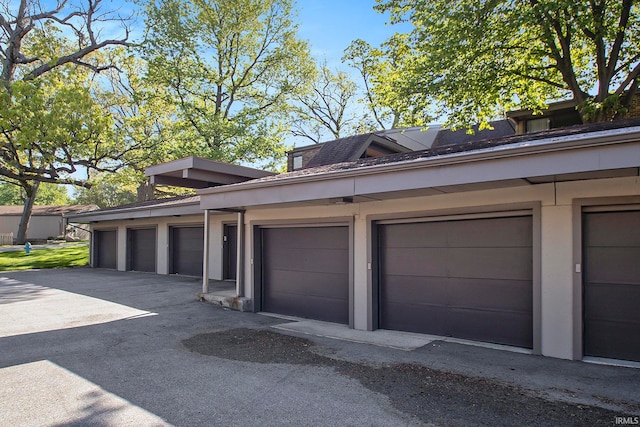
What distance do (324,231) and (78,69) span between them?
23.4 meters

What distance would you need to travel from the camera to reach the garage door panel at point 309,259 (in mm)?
7883

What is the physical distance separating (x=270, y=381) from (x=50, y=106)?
67.2ft

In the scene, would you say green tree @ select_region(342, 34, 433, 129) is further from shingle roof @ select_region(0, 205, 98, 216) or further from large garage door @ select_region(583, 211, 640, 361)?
shingle roof @ select_region(0, 205, 98, 216)

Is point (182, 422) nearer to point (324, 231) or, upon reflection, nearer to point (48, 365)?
point (48, 365)

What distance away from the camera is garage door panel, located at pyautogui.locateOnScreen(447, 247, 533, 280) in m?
5.89

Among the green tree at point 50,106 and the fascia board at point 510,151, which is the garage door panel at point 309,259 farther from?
the green tree at point 50,106

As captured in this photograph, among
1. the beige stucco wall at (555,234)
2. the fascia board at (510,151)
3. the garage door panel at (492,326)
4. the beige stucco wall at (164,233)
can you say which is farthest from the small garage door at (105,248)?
the beige stucco wall at (555,234)

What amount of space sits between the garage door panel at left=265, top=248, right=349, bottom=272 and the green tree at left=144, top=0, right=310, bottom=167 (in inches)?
558

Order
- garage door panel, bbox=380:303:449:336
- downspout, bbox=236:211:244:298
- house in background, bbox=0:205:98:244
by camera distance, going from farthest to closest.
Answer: house in background, bbox=0:205:98:244 → downspout, bbox=236:211:244:298 → garage door panel, bbox=380:303:449:336

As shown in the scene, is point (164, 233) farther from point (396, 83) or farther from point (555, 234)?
point (555, 234)

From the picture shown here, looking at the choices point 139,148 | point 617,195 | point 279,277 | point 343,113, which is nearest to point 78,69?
point 139,148

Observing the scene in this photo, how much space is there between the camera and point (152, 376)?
4723 mm

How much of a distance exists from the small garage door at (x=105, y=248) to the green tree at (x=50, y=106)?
2.75 meters

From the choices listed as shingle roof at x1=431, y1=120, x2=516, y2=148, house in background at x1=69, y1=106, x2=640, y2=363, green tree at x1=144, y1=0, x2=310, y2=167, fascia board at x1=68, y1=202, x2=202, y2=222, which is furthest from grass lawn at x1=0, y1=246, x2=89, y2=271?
shingle roof at x1=431, y1=120, x2=516, y2=148
